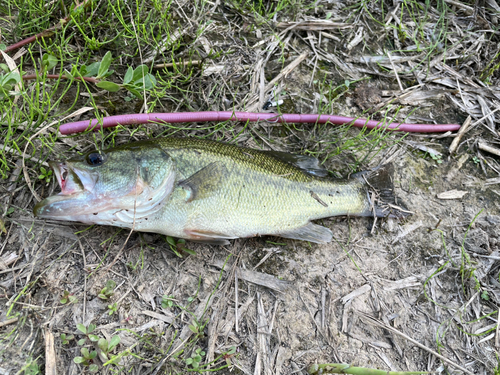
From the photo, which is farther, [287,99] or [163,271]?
[287,99]

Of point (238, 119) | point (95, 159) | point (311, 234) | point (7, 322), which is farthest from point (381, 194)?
point (7, 322)

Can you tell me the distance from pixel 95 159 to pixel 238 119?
60.3 inches

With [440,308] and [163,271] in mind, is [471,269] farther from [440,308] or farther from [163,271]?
[163,271]

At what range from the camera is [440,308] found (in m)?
3.28

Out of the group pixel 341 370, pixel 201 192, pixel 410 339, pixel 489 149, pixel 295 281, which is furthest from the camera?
pixel 489 149

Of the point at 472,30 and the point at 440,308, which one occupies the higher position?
the point at 472,30

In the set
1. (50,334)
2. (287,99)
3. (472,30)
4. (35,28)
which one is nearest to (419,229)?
(287,99)

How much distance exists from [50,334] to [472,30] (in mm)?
6220

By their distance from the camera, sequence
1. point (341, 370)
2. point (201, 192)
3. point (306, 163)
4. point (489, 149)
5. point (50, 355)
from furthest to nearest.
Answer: point (489, 149) → point (306, 163) → point (201, 192) → point (341, 370) → point (50, 355)

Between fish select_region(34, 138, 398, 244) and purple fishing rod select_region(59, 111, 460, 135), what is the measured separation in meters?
0.38

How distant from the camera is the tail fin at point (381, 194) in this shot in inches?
137

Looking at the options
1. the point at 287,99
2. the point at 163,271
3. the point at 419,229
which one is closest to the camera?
the point at 163,271

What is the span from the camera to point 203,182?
2.88m

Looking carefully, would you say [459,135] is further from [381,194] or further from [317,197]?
[317,197]
